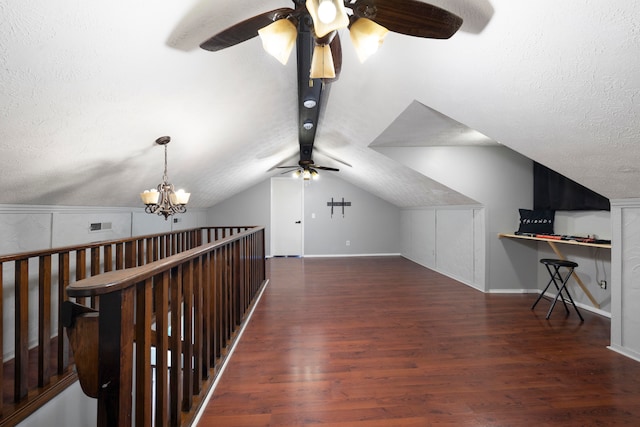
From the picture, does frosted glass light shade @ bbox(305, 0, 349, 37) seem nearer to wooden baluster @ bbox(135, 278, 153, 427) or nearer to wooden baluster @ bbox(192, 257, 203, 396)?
wooden baluster @ bbox(135, 278, 153, 427)

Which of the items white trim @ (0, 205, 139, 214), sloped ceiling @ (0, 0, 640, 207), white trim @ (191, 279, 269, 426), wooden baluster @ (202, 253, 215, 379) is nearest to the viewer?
sloped ceiling @ (0, 0, 640, 207)

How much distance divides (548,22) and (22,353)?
3.19 metres

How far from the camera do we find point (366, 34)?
1.30m

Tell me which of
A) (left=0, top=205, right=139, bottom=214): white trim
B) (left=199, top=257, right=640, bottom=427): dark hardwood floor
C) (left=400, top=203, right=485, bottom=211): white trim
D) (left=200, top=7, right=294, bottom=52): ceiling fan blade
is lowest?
(left=199, top=257, right=640, bottom=427): dark hardwood floor

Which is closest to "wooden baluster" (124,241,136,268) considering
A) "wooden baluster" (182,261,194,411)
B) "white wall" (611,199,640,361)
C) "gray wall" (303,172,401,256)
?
"wooden baluster" (182,261,194,411)

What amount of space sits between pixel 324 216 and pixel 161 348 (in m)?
5.95

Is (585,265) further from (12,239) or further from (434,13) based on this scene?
(12,239)

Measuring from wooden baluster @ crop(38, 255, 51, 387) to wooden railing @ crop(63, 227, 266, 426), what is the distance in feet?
3.04

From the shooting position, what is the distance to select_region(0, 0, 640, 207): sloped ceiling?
1270mm

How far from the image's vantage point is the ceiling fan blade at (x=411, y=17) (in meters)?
1.08

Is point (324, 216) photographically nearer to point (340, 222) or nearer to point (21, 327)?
point (340, 222)

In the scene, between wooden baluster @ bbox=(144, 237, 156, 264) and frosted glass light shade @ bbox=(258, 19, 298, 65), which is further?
wooden baluster @ bbox=(144, 237, 156, 264)

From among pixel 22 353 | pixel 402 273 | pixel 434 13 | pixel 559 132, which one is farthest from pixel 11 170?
pixel 402 273

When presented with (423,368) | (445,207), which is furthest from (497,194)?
(423,368)
